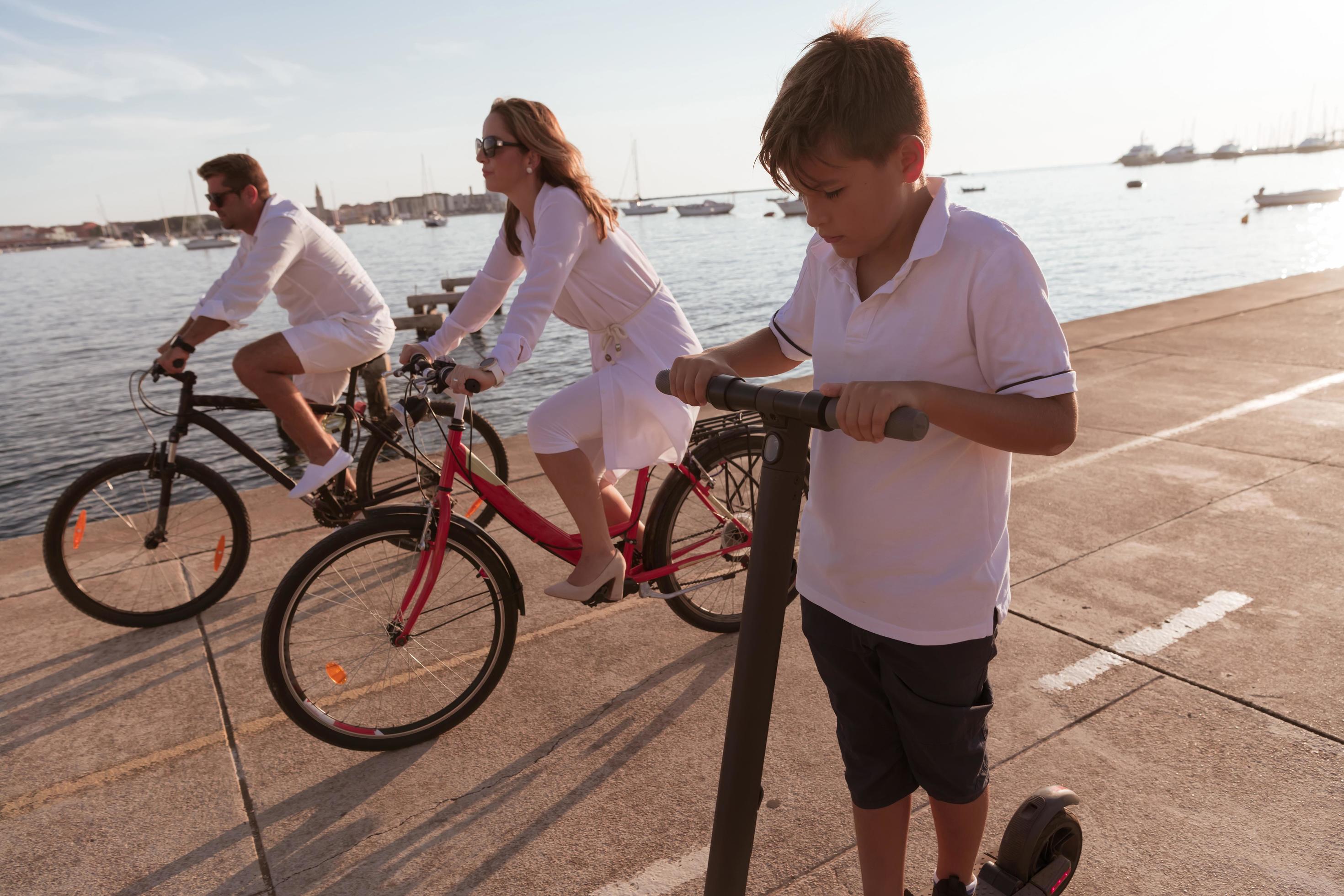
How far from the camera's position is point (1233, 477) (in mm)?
5180

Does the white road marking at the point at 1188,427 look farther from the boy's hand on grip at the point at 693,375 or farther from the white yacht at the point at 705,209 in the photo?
the white yacht at the point at 705,209

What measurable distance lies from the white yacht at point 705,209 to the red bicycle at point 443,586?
139 metres

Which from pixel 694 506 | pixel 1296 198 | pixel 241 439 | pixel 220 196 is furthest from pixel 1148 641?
pixel 1296 198

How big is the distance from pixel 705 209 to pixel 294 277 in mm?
140501

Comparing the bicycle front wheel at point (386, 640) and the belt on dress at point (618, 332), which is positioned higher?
the belt on dress at point (618, 332)

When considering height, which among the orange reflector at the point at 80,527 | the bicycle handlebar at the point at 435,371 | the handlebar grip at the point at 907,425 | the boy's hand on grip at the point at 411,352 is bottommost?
the orange reflector at the point at 80,527

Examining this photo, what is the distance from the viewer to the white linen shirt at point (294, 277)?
4285 millimetres

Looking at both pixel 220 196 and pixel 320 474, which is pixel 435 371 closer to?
pixel 320 474

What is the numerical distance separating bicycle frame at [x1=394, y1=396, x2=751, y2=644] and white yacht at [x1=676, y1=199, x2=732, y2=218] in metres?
139

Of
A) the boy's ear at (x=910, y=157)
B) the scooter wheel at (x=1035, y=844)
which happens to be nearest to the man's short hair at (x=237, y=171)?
the boy's ear at (x=910, y=157)

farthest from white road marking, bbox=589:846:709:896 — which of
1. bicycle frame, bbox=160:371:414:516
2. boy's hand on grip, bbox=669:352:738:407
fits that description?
bicycle frame, bbox=160:371:414:516

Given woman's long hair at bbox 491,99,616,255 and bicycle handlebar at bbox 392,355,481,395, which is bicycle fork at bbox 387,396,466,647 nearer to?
bicycle handlebar at bbox 392,355,481,395

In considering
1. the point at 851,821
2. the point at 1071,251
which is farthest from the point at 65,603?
the point at 1071,251

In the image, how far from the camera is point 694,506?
12.8ft
